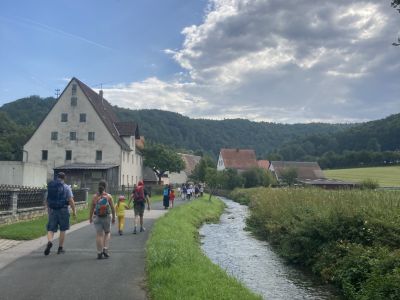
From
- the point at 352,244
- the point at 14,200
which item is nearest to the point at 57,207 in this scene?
the point at 352,244

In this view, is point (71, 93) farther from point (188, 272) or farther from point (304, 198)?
point (188, 272)

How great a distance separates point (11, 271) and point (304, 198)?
657 inches

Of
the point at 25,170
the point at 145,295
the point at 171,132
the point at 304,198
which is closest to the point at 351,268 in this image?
the point at 145,295

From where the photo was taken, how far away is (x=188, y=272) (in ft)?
33.4

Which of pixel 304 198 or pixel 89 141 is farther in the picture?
pixel 89 141

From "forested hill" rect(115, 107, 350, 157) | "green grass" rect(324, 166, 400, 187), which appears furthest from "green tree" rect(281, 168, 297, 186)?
"forested hill" rect(115, 107, 350, 157)

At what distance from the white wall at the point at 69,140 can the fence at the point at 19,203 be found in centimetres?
3692

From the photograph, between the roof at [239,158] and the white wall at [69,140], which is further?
the roof at [239,158]

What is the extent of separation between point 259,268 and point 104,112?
171 feet

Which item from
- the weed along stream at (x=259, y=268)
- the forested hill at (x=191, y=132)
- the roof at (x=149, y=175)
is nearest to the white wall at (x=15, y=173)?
the weed along stream at (x=259, y=268)

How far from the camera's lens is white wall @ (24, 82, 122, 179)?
59844 millimetres

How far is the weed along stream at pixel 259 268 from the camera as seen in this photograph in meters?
12.2

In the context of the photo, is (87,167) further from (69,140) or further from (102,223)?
(102,223)

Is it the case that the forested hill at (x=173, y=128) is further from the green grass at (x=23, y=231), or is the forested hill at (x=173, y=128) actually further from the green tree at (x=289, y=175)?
the green grass at (x=23, y=231)
